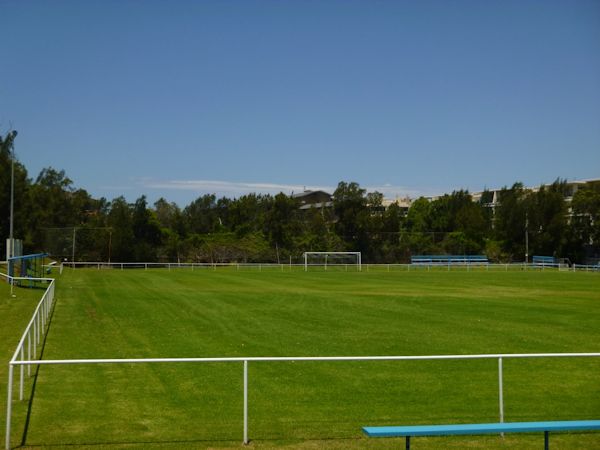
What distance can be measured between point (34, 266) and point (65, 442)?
38.3 meters

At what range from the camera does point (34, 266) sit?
4541 centimetres

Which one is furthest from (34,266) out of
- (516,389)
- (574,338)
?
(516,389)

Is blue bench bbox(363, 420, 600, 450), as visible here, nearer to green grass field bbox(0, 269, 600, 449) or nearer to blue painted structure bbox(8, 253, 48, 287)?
green grass field bbox(0, 269, 600, 449)

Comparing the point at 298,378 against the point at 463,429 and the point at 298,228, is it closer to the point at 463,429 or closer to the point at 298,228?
the point at 463,429

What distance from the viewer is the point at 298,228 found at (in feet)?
345

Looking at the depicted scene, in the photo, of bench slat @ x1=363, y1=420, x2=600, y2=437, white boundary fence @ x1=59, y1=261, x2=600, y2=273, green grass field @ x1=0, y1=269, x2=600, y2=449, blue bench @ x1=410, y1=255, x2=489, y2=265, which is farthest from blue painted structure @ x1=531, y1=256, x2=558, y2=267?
bench slat @ x1=363, y1=420, x2=600, y2=437

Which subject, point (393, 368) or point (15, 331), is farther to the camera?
point (15, 331)

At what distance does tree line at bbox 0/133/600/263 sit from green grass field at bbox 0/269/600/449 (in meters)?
59.6

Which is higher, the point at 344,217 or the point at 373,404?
the point at 344,217

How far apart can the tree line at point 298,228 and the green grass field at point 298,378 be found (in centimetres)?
5957

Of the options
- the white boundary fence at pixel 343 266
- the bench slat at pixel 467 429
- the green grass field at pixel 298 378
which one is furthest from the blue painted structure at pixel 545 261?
the bench slat at pixel 467 429

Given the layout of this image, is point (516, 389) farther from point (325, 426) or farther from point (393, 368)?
point (325, 426)

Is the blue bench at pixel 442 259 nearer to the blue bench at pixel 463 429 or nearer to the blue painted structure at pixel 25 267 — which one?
the blue painted structure at pixel 25 267

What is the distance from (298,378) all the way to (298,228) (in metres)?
91.0
